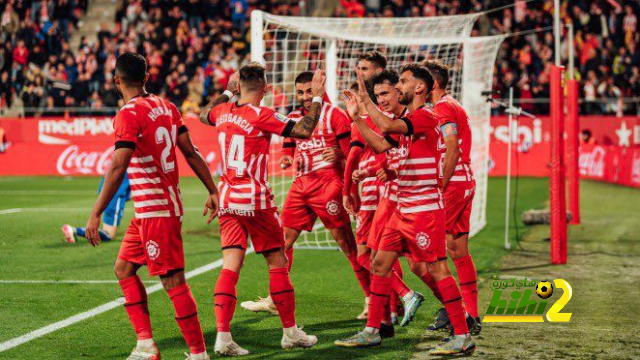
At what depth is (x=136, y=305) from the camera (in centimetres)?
586

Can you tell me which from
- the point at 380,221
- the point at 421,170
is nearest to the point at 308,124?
the point at 421,170

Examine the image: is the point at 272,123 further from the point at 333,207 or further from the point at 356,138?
the point at 333,207

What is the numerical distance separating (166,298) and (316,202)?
181 cm

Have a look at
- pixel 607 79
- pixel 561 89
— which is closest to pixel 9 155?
pixel 607 79

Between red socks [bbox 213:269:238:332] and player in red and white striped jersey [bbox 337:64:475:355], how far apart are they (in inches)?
40.7

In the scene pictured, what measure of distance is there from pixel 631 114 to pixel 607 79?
120 centimetres

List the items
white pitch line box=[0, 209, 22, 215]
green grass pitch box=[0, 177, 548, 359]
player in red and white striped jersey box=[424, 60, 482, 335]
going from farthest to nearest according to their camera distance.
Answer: white pitch line box=[0, 209, 22, 215]
player in red and white striped jersey box=[424, 60, 482, 335]
green grass pitch box=[0, 177, 548, 359]

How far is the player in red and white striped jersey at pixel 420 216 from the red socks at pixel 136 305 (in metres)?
1.66

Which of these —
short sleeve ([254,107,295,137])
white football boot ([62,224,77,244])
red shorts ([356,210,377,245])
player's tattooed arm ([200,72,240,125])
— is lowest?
white football boot ([62,224,77,244])

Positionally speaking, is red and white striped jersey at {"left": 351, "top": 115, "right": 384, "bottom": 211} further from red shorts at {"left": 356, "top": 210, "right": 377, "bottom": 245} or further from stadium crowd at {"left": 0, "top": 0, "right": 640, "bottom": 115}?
stadium crowd at {"left": 0, "top": 0, "right": 640, "bottom": 115}

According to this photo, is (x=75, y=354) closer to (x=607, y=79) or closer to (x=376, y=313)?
(x=376, y=313)

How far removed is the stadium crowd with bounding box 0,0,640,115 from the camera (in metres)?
25.1

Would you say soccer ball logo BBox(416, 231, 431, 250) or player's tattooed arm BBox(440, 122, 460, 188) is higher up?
player's tattooed arm BBox(440, 122, 460, 188)

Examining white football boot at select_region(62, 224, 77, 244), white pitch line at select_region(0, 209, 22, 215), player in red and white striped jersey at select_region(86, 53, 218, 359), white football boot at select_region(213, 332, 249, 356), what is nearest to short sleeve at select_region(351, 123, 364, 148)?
player in red and white striped jersey at select_region(86, 53, 218, 359)
